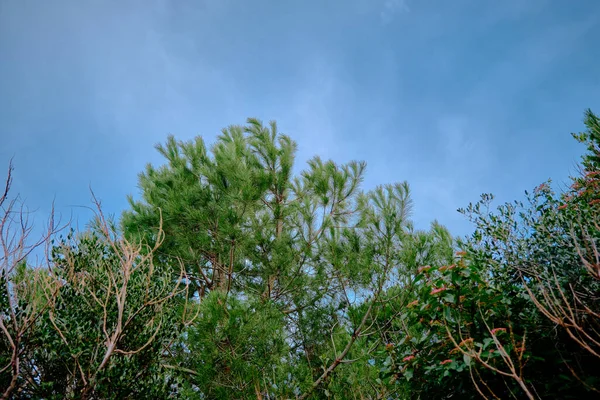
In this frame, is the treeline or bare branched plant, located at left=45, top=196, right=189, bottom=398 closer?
the treeline

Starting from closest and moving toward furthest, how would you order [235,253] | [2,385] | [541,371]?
[541,371]
[2,385]
[235,253]

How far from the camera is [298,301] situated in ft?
20.0

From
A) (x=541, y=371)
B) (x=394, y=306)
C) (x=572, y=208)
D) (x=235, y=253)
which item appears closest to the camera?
(x=541, y=371)

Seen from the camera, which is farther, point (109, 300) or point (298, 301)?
point (298, 301)

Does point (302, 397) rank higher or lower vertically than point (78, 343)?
lower

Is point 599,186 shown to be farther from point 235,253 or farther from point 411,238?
point 235,253

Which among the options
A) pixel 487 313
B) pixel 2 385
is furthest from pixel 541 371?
pixel 2 385

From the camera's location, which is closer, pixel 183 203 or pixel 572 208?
pixel 572 208

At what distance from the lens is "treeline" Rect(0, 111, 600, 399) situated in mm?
2754

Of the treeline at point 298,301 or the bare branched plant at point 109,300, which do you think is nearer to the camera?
the treeline at point 298,301

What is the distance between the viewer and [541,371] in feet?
9.00

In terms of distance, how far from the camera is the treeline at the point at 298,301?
2754 mm

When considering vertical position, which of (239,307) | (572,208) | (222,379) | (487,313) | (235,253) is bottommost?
(487,313)

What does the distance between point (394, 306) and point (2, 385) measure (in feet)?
13.2
